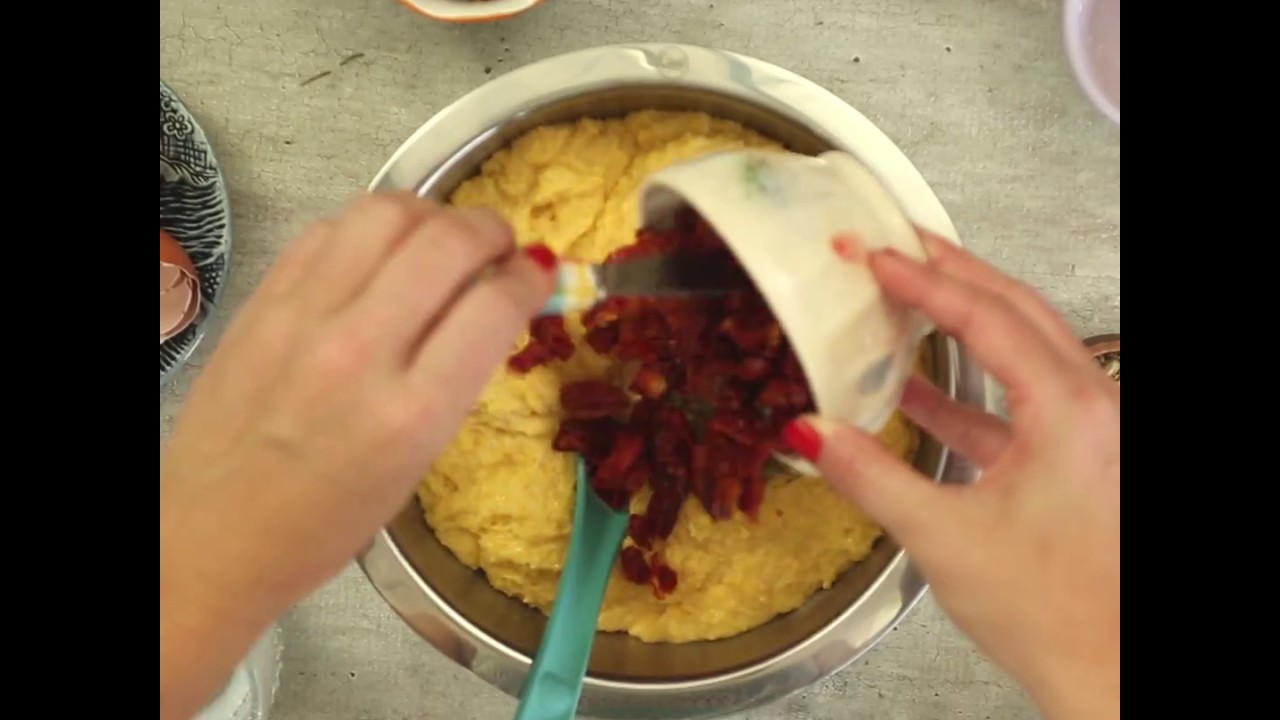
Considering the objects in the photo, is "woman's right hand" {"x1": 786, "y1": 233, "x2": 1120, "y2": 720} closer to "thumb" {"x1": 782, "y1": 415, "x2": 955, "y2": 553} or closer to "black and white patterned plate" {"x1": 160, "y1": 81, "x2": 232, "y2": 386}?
"thumb" {"x1": 782, "y1": 415, "x2": 955, "y2": 553}

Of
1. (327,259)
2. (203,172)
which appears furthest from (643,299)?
(203,172)

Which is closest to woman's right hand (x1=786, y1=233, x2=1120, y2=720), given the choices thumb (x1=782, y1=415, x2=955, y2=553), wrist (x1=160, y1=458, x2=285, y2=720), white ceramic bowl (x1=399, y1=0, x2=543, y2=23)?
thumb (x1=782, y1=415, x2=955, y2=553)

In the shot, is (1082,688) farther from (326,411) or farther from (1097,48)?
(1097,48)

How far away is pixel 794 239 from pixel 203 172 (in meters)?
0.50

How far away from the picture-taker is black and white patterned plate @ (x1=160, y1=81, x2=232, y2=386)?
714mm

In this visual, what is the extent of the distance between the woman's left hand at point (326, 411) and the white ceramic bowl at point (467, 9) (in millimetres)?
308

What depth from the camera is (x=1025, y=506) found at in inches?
17.4

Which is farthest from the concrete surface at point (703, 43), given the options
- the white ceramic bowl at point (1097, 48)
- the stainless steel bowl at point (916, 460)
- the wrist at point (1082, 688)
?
the wrist at point (1082, 688)

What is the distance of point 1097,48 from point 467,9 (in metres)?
0.50

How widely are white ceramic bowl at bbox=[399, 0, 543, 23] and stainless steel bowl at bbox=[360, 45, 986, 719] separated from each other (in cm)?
8

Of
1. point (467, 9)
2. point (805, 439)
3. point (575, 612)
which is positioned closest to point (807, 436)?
point (805, 439)

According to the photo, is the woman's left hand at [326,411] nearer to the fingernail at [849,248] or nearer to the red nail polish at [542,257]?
the red nail polish at [542,257]

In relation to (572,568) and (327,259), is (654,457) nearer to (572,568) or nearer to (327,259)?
(572,568)

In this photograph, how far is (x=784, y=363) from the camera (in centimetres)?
54
